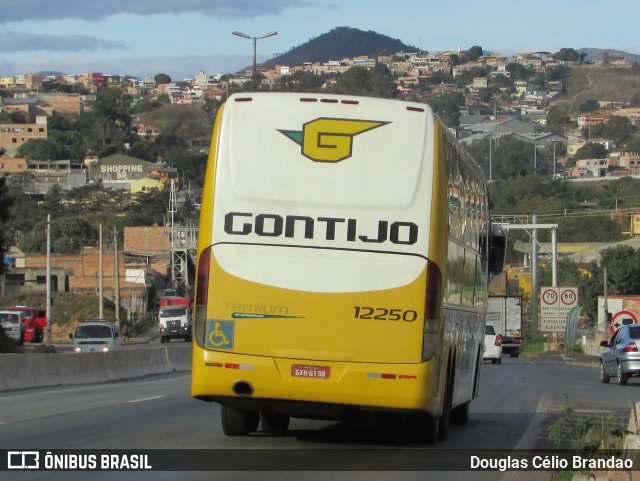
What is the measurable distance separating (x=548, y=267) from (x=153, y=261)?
33.0 m

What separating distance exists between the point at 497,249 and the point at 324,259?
24.7ft

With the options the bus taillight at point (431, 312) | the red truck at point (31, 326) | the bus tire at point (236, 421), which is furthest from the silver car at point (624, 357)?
the red truck at point (31, 326)

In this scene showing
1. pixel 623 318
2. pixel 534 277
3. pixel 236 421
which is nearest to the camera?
pixel 236 421

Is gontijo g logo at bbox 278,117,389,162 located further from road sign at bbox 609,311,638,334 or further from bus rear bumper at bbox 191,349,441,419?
road sign at bbox 609,311,638,334

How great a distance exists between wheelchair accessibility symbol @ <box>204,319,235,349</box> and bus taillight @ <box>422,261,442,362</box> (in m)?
1.97

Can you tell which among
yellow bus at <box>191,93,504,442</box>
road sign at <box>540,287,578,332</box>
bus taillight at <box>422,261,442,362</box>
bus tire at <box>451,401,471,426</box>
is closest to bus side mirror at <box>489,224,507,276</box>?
bus tire at <box>451,401,471,426</box>

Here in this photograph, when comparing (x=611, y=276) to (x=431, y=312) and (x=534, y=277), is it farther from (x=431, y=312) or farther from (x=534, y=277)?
(x=431, y=312)

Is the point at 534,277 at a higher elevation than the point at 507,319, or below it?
higher

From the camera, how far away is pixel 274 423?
15.9m

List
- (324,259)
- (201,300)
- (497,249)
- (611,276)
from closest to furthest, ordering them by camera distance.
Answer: (324,259), (201,300), (497,249), (611,276)

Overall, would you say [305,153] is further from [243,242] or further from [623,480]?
[623,480]

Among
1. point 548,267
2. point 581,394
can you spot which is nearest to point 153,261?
point 548,267

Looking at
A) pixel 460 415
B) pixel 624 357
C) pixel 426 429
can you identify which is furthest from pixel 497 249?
pixel 624 357

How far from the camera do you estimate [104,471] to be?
12141 mm
